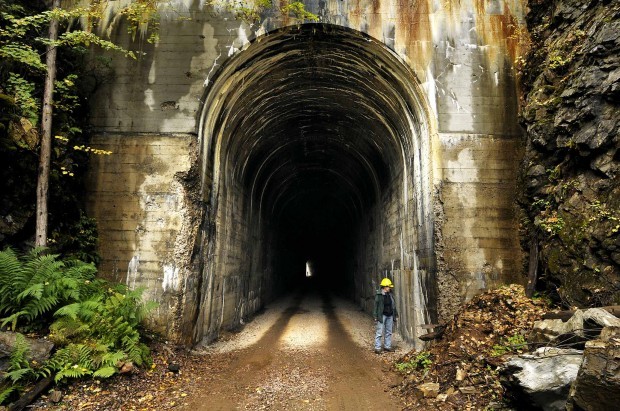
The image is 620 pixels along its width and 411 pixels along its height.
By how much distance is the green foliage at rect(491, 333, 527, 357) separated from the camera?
6.05 metres

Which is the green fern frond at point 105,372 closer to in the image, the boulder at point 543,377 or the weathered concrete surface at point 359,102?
the weathered concrete surface at point 359,102

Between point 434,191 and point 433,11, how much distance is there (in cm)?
425

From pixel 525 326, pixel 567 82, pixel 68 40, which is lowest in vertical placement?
pixel 525 326

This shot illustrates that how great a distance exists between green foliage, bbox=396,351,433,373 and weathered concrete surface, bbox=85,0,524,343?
0.89m

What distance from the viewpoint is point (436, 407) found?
5395mm

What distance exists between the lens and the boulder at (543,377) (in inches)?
162

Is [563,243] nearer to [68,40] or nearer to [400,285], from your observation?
[400,285]

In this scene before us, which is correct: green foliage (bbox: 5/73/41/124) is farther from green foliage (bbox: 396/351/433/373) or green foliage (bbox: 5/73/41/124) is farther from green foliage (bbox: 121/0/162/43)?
green foliage (bbox: 396/351/433/373)

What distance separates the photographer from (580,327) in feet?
15.6

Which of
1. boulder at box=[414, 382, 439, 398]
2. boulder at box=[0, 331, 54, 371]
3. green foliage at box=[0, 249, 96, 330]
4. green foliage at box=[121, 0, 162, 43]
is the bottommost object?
boulder at box=[414, 382, 439, 398]

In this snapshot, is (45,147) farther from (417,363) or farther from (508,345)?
(508,345)

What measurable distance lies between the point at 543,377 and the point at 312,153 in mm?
12170

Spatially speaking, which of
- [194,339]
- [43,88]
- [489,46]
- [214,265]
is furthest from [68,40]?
[489,46]

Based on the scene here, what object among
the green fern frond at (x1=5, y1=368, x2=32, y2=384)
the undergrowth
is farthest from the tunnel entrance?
the green fern frond at (x1=5, y1=368, x2=32, y2=384)
